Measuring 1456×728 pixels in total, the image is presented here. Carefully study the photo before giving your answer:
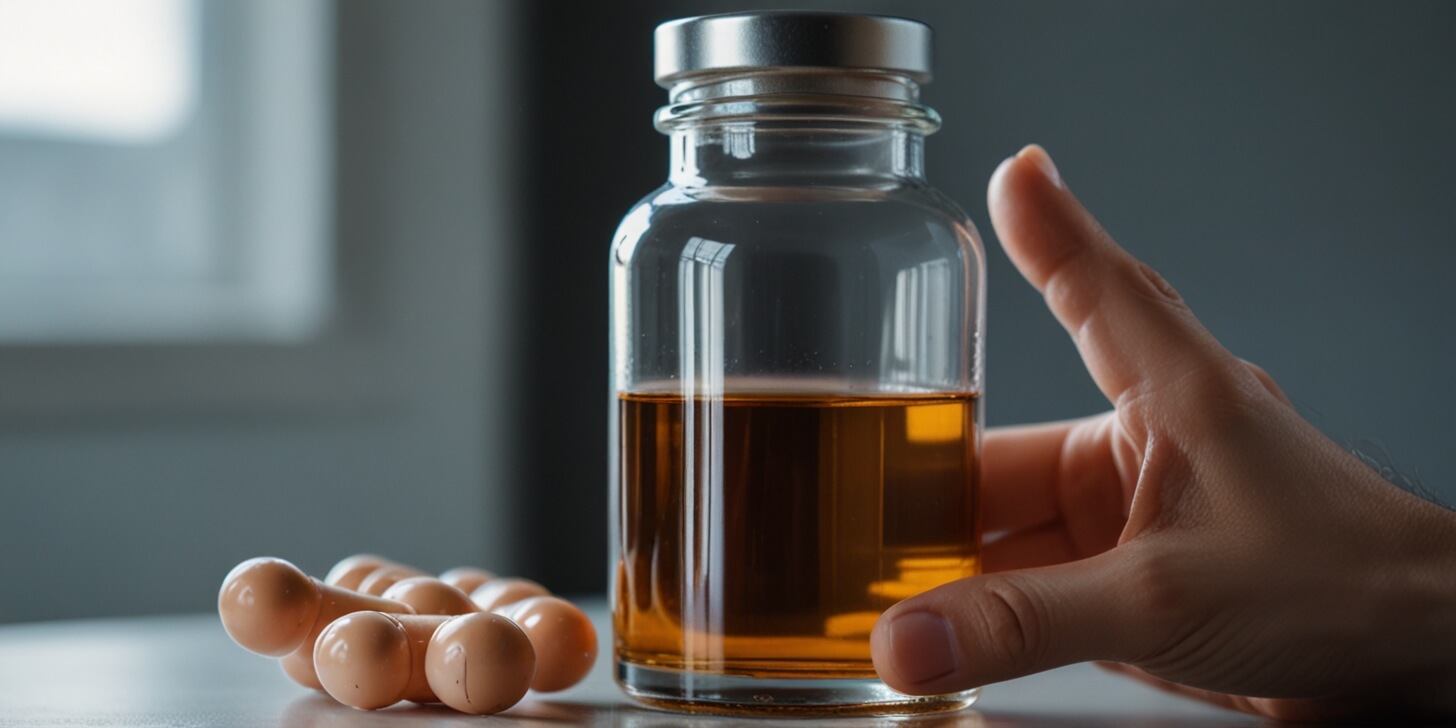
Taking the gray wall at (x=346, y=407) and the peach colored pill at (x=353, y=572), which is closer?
the peach colored pill at (x=353, y=572)

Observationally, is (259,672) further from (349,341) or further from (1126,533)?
(349,341)

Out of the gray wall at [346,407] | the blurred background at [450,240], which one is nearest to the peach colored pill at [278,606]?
the blurred background at [450,240]

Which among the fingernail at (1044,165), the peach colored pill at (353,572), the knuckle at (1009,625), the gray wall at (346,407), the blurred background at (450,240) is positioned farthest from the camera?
the gray wall at (346,407)

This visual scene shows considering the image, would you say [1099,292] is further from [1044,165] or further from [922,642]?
[922,642]

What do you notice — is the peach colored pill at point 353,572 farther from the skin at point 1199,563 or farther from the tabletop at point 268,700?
the skin at point 1199,563

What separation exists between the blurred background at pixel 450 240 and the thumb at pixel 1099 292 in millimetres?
927

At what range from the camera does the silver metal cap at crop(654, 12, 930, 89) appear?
74 centimetres

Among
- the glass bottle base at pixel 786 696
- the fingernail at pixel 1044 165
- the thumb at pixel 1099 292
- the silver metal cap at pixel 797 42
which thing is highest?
the silver metal cap at pixel 797 42

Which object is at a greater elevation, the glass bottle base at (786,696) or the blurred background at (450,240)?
the blurred background at (450,240)

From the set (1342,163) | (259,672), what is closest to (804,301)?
(259,672)

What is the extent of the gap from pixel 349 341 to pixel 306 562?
0.34 metres

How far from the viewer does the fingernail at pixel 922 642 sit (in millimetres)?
703

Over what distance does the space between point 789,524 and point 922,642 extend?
86 millimetres

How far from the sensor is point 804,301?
2.49 feet
